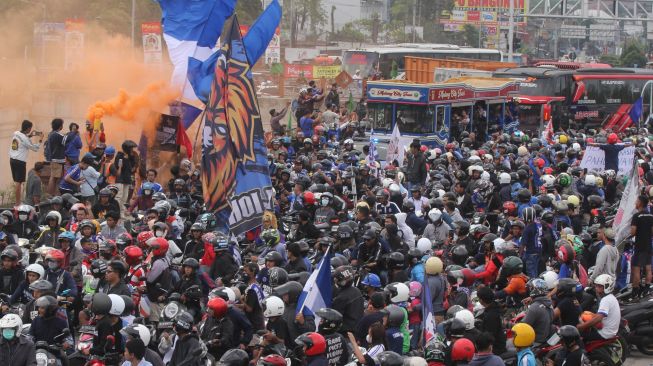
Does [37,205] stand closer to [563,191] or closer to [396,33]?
[563,191]

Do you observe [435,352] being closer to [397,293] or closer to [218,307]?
[397,293]

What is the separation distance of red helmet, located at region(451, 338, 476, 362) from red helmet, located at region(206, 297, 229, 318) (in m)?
2.26

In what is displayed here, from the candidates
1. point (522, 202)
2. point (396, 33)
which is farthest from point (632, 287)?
point (396, 33)

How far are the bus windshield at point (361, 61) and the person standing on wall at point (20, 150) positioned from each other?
3001 cm

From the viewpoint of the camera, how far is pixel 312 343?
9695 mm

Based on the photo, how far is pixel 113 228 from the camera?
14.9m

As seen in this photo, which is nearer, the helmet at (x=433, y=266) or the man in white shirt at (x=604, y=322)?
the man in white shirt at (x=604, y=322)

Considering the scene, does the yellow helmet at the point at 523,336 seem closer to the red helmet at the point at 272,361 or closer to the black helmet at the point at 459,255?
the red helmet at the point at 272,361

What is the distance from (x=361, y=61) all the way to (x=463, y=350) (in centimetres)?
4082

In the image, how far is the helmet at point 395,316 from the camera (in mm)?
11203

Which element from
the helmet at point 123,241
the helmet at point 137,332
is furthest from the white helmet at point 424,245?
the helmet at point 137,332

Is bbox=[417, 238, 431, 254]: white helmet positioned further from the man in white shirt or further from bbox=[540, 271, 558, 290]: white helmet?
the man in white shirt

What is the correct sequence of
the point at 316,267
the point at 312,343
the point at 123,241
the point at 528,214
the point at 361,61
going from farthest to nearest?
the point at 361,61 < the point at 528,214 < the point at 123,241 < the point at 316,267 < the point at 312,343

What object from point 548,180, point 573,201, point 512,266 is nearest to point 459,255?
point 512,266
